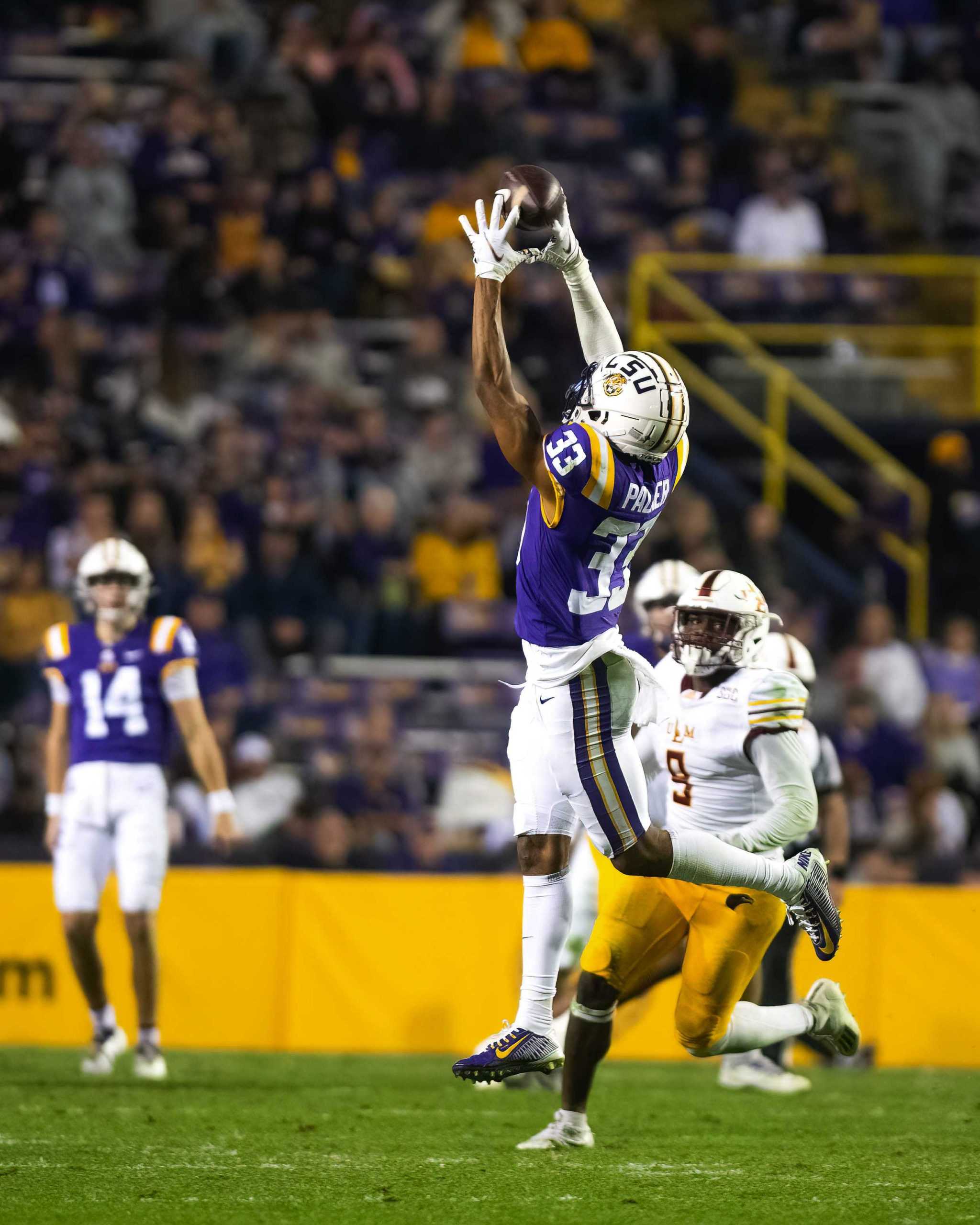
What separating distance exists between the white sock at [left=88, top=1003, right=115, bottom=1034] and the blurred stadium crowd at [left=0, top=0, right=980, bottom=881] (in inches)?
90.5

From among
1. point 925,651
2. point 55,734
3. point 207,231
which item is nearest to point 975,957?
point 925,651

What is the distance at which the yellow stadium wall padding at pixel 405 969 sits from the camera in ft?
33.9

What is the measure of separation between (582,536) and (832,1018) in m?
1.91

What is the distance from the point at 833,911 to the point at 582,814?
3.16 ft

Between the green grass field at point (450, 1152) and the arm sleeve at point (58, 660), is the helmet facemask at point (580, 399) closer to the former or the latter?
the green grass field at point (450, 1152)

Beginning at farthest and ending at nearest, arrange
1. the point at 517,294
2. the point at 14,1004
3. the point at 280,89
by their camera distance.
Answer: the point at 280,89 < the point at 517,294 < the point at 14,1004

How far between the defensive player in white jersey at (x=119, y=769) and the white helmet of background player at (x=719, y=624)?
2613mm

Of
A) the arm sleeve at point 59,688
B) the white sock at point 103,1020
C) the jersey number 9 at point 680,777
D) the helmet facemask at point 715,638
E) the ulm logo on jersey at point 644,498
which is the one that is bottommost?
the white sock at point 103,1020

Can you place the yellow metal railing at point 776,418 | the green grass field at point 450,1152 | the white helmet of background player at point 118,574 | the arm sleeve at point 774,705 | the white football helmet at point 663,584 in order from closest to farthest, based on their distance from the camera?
1. the green grass field at point 450,1152
2. the arm sleeve at point 774,705
3. the white football helmet at point 663,584
4. the white helmet of background player at point 118,574
5. the yellow metal railing at point 776,418

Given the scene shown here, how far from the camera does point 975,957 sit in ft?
33.8

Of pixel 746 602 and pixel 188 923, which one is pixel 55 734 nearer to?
pixel 188 923

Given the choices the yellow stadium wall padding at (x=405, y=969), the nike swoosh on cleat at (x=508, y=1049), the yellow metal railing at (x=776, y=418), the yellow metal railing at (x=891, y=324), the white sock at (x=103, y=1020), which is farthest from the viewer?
the yellow metal railing at (x=891, y=324)

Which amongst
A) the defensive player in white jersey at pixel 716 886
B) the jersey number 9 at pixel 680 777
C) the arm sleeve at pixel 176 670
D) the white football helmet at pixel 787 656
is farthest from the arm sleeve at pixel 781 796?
the arm sleeve at pixel 176 670

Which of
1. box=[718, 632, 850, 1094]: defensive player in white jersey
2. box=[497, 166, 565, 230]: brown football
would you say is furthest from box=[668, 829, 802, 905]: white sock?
box=[718, 632, 850, 1094]: defensive player in white jersey
